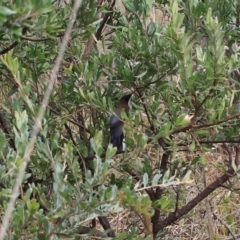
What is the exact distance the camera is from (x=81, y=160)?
5.16 ft

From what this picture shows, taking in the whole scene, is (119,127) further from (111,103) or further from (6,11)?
(6,11)

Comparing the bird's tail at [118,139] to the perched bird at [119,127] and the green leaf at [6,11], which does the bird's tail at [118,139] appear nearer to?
the perched bird at [119,127]

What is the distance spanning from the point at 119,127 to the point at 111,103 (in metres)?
0.10

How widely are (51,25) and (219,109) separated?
43 cm

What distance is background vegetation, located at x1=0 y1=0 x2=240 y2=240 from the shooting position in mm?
1094

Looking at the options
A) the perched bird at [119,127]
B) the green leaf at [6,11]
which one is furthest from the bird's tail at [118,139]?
the green leaf at [6,11]

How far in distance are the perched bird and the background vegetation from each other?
30 mm

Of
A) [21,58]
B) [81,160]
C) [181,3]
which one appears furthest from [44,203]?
[181,3]

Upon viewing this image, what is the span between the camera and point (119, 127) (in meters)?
1.51

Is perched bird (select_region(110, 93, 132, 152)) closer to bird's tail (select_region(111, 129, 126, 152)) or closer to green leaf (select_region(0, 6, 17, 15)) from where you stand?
bird's tail (select_region(111, 129, 126, 152))

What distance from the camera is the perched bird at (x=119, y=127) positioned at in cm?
151

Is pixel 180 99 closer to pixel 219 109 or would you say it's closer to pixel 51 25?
pixel 219 109

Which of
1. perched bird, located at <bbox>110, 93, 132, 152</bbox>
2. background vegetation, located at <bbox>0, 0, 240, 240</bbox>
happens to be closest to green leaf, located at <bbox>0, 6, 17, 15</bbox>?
background vegetation, located at <bbox>0, 0, 240, 240</bbox>

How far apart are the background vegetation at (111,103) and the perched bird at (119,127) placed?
30 mm
